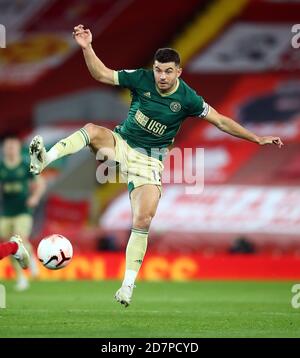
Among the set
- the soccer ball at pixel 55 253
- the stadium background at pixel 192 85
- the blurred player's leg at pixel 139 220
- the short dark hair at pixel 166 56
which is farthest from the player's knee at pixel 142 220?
the stadium background at pixel 192 85

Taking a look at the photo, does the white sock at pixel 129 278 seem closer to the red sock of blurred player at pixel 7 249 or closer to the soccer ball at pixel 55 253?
the soccer ball at pixel 55 253

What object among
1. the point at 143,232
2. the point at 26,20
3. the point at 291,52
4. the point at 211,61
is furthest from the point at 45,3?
the point at 143,232

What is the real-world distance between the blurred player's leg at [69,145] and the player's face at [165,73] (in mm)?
700

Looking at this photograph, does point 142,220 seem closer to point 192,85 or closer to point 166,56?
point 166,56

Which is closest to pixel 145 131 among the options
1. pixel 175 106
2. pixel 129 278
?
pixel 175 106

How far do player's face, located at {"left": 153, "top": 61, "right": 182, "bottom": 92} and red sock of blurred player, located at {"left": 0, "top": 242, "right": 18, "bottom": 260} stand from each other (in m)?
2.18

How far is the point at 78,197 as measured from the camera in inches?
812

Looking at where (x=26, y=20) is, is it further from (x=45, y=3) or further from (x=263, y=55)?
(x=263, y=55)

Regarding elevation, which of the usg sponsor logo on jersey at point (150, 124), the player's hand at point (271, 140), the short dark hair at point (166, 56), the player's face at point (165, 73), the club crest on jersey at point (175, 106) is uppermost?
the short dark hair at point (166, 56)

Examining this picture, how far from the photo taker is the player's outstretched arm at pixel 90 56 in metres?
9.52

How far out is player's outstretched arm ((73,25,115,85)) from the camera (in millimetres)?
9516

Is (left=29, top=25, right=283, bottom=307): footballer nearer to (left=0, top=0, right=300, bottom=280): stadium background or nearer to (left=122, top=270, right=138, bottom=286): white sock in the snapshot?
(left=122, top=270, right=138, bottom=286): white sock

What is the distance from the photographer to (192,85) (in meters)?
21.4

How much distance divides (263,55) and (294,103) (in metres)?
1.21
